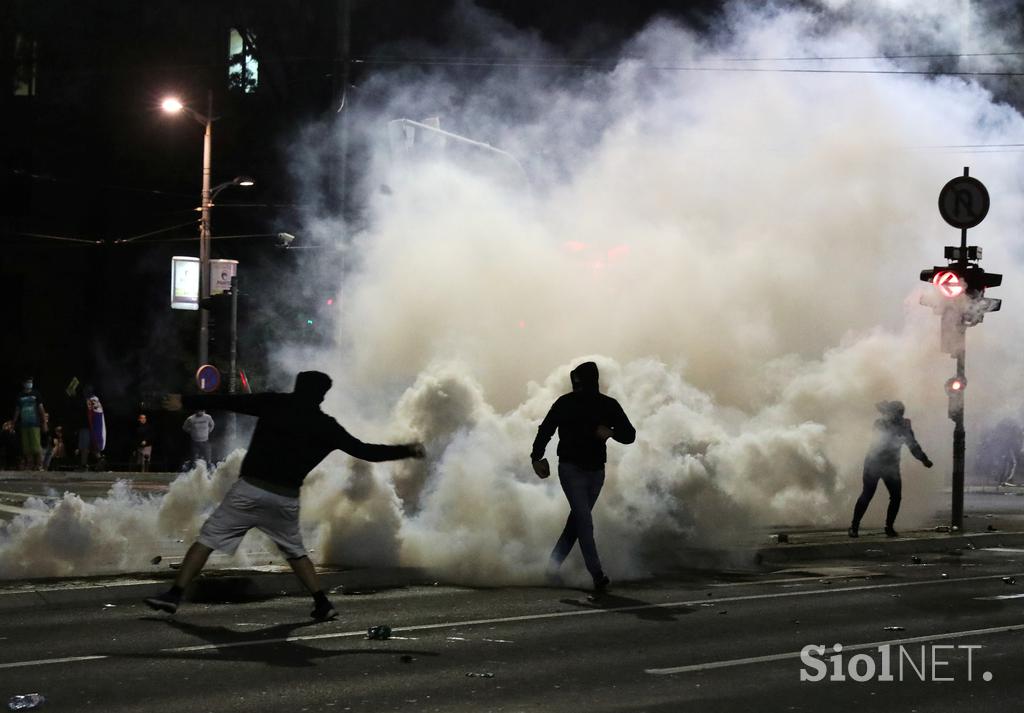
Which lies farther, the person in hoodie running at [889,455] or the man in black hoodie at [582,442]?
the person in hoodie running at [889,455]

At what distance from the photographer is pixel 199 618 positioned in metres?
8.59

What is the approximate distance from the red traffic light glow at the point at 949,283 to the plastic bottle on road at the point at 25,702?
438 inches

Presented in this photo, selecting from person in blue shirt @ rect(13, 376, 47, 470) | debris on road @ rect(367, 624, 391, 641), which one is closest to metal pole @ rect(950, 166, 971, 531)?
debris on road @ rect(367, 624, 391, 641)

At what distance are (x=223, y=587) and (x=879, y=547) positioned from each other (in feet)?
22.0

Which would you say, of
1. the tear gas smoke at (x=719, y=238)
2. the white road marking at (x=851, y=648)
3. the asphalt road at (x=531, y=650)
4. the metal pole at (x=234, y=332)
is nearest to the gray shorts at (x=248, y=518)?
the asphalt road at (x=531, y=650)

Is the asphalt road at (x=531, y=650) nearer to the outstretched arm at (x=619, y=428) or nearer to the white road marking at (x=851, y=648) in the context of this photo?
the white road marking at (x=851, y=648)

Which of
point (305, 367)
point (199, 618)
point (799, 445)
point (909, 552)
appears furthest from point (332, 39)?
point (199, 618)

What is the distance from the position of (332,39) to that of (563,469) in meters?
13.7

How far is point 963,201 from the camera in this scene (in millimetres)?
15227

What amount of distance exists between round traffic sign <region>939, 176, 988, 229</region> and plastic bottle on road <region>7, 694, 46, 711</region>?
455 inches

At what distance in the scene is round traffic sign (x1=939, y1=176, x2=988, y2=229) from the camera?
15141mm

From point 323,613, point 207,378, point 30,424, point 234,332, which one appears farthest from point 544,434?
point 30,424

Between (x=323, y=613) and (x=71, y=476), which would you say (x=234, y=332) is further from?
(x=323, y=613)

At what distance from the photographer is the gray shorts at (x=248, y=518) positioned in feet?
27.2
